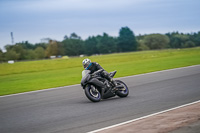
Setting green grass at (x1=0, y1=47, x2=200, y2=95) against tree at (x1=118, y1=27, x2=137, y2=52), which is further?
tree at (x1=118, y1=27, x2=137, y2=52)

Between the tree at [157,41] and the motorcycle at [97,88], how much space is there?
14674cm

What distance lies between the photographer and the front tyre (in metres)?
9.35

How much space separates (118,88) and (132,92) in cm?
134

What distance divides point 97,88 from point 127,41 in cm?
13019

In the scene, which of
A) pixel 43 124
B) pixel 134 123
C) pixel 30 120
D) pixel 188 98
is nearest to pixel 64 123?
pixel 43 124

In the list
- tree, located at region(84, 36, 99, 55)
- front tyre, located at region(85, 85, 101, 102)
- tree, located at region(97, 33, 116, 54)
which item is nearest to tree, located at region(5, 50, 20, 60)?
tree, located at region(84, 36, 99, 55)

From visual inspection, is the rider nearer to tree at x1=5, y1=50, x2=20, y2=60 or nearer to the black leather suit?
the black leather suit

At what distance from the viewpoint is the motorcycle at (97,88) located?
938 centimetres

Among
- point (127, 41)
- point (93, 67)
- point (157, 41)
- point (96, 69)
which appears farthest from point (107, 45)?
point (93, 67)

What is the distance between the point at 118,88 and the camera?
33.6 feet

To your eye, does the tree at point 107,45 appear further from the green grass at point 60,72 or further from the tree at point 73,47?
the green grass at point 60,72

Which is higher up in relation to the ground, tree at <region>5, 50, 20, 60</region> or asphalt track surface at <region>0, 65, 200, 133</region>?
tree at <region>5, 50, 20, 60</region>

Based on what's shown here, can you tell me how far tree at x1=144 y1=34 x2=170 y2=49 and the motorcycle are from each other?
14674cm

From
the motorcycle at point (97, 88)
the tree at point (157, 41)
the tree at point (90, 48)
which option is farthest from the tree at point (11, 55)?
the motorcycle at point (97, 88)
